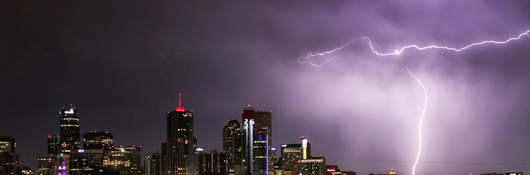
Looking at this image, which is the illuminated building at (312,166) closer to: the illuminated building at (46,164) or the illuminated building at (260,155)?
the illuminated building at (260,155)

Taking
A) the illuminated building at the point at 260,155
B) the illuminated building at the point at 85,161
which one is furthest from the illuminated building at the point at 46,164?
the illuminated building at the point at 260,155

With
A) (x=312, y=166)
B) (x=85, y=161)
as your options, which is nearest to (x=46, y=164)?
(x=85, y=161)

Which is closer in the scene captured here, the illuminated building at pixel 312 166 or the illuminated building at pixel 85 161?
the illuminated building at pixel 85 161

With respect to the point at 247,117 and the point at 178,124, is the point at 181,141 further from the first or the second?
the point at 247,117

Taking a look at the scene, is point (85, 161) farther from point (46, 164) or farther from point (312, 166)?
point (312, 166)

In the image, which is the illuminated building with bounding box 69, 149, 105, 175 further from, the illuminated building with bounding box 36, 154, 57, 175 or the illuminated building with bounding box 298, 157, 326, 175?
the illuminated building with bounding box 298, 157, 326, 175
